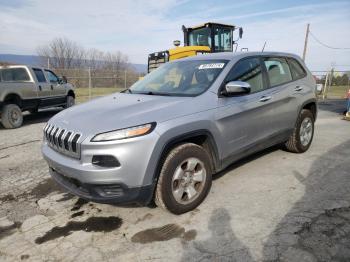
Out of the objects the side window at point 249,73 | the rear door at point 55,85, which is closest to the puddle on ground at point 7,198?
the side window at point 249,73

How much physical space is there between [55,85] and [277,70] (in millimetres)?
8928

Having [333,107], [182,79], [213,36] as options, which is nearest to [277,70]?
[182,79]

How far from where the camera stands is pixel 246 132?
13.7 ft

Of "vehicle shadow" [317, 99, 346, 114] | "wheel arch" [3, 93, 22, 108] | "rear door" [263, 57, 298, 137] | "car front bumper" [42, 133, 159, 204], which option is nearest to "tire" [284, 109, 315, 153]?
"rear door" [263, 57, 298, 137]

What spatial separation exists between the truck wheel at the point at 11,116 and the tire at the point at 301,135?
778cm

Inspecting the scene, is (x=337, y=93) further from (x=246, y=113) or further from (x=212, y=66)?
(x=212, y=66)

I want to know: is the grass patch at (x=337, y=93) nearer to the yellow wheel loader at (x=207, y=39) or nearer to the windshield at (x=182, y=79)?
the yellow wheel loader at (x=207, y=39)

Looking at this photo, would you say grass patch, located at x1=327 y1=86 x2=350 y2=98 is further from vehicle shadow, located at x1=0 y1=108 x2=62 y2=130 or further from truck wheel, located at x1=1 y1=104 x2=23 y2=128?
truck wheel, located at x1=1 y1=104 x2=23 y2=128

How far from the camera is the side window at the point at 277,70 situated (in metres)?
4.80

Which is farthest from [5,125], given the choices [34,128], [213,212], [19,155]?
[213,212]

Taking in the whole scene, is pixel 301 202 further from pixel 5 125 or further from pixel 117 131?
pixel 5 125

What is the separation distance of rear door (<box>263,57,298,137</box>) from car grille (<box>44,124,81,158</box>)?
9.29 ft

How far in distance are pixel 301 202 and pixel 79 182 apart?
2.55m

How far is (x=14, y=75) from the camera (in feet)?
32.3
